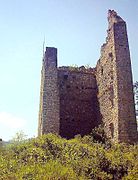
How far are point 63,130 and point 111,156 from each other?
22.7ft

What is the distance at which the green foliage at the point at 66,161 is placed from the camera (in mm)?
11062

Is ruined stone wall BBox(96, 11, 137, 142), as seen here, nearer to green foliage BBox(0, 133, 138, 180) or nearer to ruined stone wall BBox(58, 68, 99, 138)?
green foliage BBox(0, 133, 138, 180)

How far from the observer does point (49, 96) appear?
18656mm

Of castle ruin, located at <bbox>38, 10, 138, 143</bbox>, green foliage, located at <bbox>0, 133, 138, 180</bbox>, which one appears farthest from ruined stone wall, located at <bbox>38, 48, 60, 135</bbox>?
green foliage, located at <bbox>0, 133, 138, 180</bbox>

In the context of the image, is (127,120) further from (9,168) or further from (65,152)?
(9,168)

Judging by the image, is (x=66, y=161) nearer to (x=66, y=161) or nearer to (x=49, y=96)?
(x=66, y=161)

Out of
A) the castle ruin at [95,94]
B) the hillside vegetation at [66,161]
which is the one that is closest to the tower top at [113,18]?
the castle ruin at [95,94]

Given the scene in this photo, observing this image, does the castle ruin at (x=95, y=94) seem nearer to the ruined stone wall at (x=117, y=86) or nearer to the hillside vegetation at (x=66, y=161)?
the ruined stone wall at (x=117, y=86)

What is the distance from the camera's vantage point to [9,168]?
11969 mm

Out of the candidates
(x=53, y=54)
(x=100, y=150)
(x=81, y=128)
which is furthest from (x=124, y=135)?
(x=53, y=54)

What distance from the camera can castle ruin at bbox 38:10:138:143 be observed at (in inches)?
626

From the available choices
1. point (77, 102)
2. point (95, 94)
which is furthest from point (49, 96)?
point (95, 94)

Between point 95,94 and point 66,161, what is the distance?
857 cm

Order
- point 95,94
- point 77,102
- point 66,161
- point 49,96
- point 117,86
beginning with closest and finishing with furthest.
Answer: point 66,161 < point 117,86 < point 49,96 < point 77,102 < point 95,94
